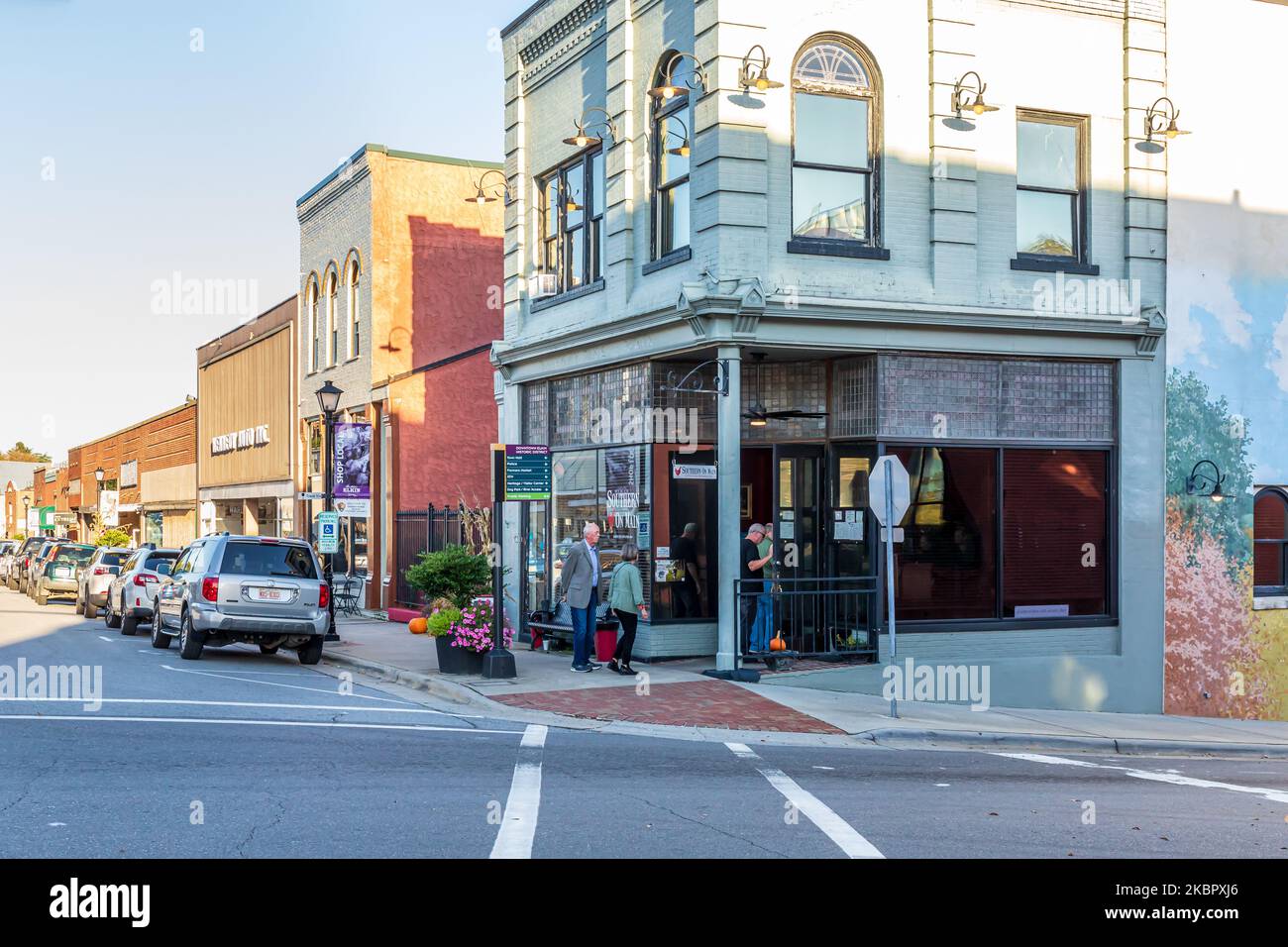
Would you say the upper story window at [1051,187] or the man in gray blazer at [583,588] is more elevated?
the upper story window at [1051,187]

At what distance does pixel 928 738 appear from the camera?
13648 mm

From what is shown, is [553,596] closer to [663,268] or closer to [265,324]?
[663,268]

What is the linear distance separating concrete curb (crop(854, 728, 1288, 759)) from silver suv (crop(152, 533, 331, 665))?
29.4 ft

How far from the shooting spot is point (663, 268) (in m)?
18.1

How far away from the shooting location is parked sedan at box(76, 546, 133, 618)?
30.1 metres

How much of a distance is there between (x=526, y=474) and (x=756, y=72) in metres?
5.77

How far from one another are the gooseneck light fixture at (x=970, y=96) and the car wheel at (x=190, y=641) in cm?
1251

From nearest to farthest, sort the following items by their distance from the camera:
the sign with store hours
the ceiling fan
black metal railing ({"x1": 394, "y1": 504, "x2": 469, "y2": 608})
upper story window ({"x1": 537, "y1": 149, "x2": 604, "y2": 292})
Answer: the sign with store hours, the ceiling fan, upper story window ({"x1": 537, "y1": 149, "x2": 604, "y2": 292}), black metal railing ({"x1": 394, "y1": 504, "x2": 469, "y2": 608})

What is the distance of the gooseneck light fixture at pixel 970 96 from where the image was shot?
17469 mm

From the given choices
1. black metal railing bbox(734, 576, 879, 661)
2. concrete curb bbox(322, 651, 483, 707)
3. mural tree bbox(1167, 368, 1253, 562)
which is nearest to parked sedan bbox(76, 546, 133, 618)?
concrete curb bbox(322, 651, 483, 707)

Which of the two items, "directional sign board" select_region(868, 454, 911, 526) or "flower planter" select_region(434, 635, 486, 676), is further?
"flower planter" select_region(434, 635, 486, 676)

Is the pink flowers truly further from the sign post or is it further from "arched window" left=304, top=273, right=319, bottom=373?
"arched window" left=304, top=273, right=319, bottom=373

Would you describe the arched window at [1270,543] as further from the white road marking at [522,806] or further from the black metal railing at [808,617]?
the white road marking at [522,806]

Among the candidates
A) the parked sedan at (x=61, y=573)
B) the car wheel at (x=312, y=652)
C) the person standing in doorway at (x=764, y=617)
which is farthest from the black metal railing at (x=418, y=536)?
the parked sedan at (x=61, y=573)
